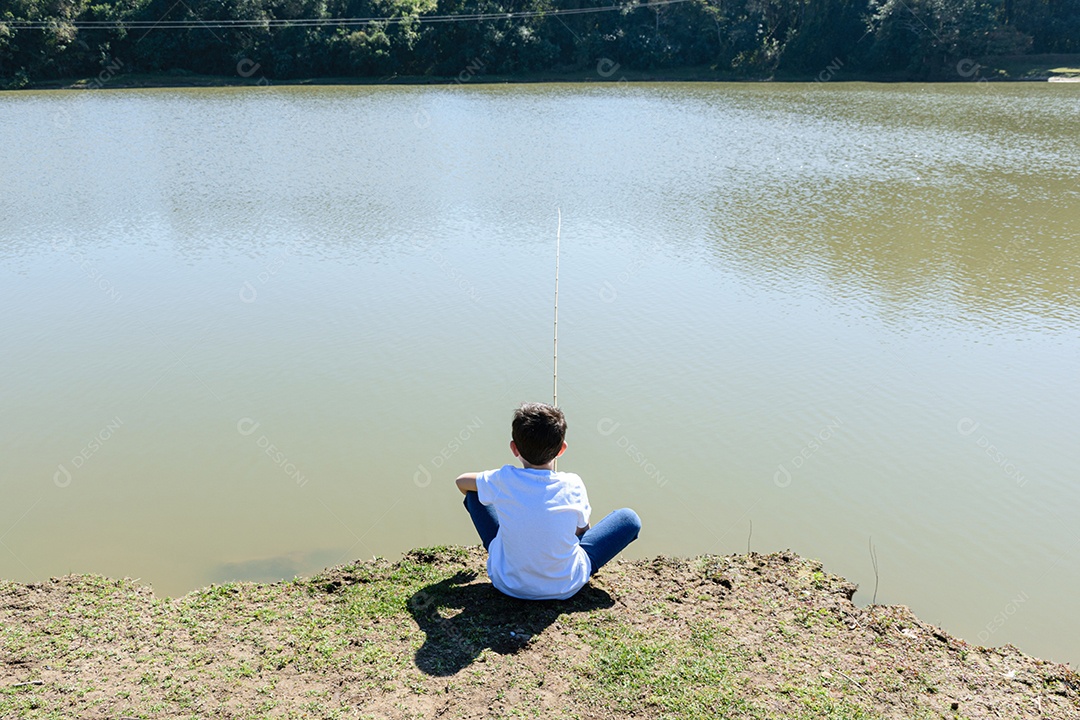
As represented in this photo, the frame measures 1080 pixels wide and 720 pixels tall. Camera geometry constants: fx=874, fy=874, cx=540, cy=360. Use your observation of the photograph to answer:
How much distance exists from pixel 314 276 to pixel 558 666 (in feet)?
23.7

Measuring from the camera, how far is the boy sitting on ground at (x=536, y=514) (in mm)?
3486

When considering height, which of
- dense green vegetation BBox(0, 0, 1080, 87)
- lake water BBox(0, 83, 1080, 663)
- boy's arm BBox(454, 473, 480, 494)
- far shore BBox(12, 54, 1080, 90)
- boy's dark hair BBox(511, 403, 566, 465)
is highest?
dense green vegetation BBox(0, 0, 1080, 87)

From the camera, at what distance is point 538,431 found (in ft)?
11.4

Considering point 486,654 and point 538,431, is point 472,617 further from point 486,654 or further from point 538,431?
point 538,431

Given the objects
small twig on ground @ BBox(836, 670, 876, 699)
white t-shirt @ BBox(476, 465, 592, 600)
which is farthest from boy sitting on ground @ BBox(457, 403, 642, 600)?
small twig on ground @ BBox(836, 670, 876, 699)

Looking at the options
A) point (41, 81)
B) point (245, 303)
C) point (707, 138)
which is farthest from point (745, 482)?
point (41, 81)

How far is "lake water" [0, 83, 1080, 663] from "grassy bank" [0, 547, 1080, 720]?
648 millimetres

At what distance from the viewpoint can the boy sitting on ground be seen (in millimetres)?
3486

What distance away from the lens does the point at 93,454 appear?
Answer: 5688 mm

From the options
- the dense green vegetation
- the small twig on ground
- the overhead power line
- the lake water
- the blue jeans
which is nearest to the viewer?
the small twig on ground

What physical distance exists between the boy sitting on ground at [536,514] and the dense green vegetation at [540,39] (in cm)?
3834

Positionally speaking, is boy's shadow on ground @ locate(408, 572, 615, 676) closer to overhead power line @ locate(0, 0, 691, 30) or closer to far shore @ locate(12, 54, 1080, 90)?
far shore @ locate(12, 54, 1080, 90)

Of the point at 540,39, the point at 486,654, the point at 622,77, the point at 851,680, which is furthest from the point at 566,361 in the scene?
the point at 540,39

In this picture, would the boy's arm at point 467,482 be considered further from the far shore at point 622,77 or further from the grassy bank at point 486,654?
the far shore at point 622,77
